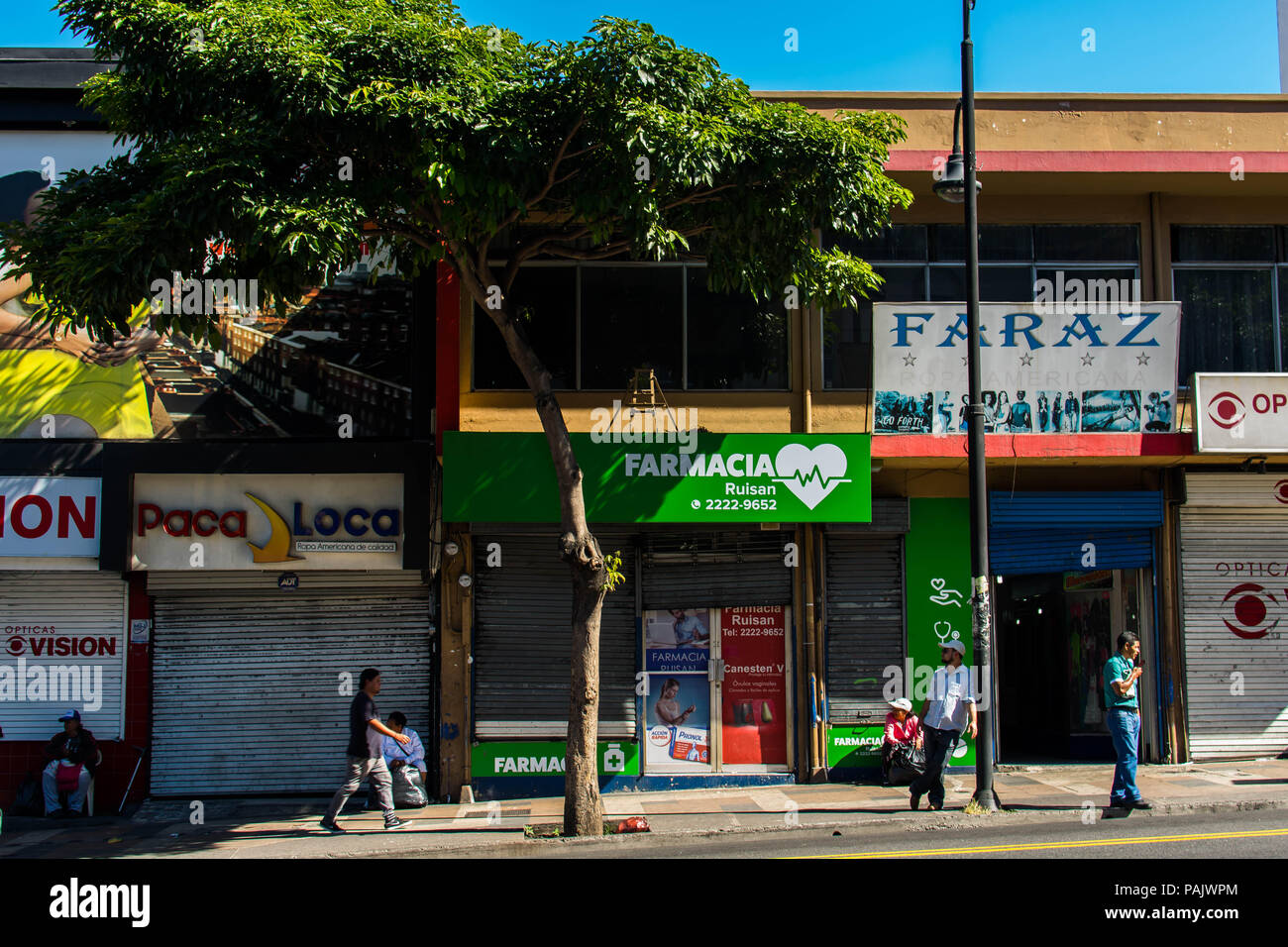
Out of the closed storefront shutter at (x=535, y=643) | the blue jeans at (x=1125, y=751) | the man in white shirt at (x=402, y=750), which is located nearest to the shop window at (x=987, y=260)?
the closed storefront shutter at (x=535, y=643)

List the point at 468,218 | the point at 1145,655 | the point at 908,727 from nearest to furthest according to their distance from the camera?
the point at 468,218, the point at 908,727, the point at 1145,655

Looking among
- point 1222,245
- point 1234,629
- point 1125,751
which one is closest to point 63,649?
point 1125,751

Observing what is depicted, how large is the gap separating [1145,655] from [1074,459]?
2893mm

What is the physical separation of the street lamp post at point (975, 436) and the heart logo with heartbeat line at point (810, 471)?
1.96 meters

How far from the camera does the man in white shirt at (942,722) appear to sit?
11461mm

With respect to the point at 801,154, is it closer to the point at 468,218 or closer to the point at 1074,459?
the point at 468,218

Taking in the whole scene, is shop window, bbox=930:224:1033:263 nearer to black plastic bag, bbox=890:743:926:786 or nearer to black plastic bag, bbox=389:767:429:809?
black plastic bag, bbox=890:743:926:786

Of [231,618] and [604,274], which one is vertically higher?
A: [604,274]

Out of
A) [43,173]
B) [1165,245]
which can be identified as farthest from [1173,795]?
[43,173]

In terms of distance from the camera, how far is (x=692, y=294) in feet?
46.7

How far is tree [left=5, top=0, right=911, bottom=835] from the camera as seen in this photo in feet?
33.6

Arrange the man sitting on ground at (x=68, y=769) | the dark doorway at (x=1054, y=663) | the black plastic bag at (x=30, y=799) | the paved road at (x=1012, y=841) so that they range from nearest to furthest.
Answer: the paved road at (x=1012, y=841) → the man sitting on ground at (x=68, y=769) → the black plastic bag at (x=30, y=799) → the dark doorway at (x=1054, y=663)

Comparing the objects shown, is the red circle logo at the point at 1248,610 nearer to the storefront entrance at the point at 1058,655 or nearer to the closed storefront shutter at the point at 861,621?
the storefront entrance at the point at 1058,655

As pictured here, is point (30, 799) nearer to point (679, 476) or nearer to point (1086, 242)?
point (679, 476)
